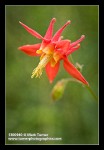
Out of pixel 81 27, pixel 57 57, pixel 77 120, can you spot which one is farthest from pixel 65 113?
pixel 57 57

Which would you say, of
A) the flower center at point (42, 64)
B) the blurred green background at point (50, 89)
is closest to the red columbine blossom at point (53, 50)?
the flower center at point (42, 64)

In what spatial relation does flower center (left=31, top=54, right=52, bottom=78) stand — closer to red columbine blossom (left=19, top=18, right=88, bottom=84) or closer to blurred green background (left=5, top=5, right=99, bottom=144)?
red columbine blossom (left=19, top=18, right=88, bottom=84)

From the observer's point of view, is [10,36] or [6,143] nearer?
[6,143]

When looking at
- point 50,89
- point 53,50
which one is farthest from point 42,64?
point 50,89

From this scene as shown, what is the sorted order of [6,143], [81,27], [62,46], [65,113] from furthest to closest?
[81,27], [65,113], [6,143], [62,46]

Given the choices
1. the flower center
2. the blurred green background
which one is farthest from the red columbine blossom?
the blurred green background

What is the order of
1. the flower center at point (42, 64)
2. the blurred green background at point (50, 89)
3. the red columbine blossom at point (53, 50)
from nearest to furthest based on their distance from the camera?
the red columbine blossom at point (53, 50), the flower center at point (42, 64), the blurred green background at point (50, 89)

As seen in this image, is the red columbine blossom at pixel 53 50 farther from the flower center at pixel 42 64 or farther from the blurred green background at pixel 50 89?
the blurred green background at pixel 50 89

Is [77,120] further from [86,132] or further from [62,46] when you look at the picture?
[62,46]
